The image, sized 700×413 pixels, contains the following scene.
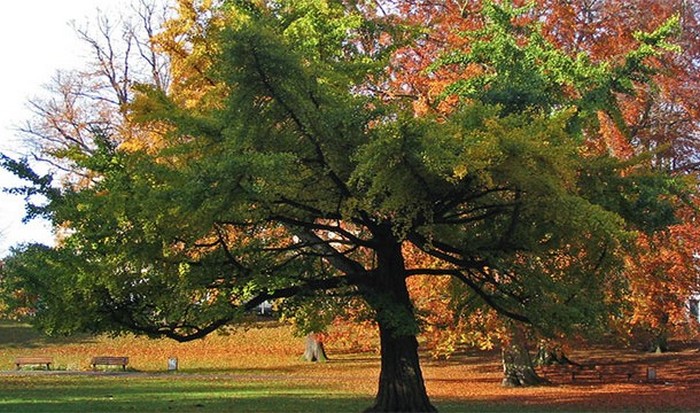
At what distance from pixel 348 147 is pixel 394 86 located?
37.6ft

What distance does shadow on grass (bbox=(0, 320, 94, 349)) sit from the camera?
43.7 metres

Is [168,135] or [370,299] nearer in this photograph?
[168,135]

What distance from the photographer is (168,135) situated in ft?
49.9

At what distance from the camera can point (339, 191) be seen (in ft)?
48.1

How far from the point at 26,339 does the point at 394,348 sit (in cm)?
3325

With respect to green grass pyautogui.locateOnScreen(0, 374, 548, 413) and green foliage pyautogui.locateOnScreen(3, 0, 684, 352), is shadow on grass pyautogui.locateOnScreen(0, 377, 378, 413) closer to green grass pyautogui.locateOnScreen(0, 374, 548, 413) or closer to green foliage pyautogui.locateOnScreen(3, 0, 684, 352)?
green grass pyautogui.locateOnScreen(0, 374, 548, 413)

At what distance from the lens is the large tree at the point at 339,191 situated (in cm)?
1261

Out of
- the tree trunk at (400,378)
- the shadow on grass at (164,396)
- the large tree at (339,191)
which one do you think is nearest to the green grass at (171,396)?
the shadow on grass at (164,396)

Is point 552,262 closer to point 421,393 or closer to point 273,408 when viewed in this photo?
point 421,393

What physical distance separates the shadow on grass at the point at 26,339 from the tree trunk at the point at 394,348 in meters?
30.3

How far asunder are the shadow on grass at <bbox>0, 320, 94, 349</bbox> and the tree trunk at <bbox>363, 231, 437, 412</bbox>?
30.3m

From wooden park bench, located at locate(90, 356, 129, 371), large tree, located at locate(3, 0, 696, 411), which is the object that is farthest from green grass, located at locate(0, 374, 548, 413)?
large tree, located at locate(3, 0, 696, 411)

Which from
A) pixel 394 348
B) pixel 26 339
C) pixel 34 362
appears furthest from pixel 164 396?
pixel 26 339

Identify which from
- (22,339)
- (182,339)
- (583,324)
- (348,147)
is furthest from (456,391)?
(22,339)
